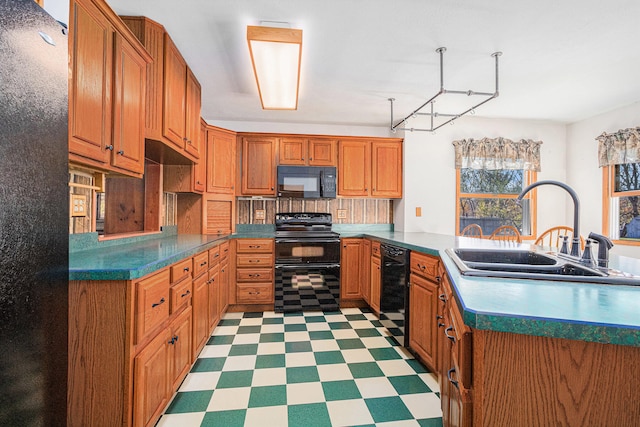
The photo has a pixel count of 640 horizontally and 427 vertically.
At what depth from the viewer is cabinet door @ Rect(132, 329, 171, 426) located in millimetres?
1270

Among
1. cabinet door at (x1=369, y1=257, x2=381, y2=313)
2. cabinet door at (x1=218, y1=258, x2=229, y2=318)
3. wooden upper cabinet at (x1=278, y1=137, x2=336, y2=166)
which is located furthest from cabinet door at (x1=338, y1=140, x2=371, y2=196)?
cabinet door at (x1=218, y1=258, x2=229, y2=318)

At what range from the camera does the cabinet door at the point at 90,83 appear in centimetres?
128

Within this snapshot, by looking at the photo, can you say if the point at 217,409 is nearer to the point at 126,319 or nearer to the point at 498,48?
the point at 126,319

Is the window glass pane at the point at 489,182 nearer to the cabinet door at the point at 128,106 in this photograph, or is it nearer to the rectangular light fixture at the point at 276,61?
the rectangular light fixture at the point at 276,61

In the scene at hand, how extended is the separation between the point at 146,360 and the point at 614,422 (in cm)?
157

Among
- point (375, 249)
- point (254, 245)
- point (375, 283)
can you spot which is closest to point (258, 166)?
point (254, 245)

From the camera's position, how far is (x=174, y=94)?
2.16m

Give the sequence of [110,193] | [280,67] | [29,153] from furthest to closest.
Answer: [110,193]
[280,67]
[29,153]

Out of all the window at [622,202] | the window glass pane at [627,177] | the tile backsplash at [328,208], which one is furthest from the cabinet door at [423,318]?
the window glass pane at [627,177]

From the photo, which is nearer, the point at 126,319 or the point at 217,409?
the point at 126,319

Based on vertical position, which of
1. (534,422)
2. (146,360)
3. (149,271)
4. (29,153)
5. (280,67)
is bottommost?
(146,360)

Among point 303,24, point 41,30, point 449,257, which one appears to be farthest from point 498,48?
point 41,30

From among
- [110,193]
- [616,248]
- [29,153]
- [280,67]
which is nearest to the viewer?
[29,153]

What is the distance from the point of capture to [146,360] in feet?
4.39
